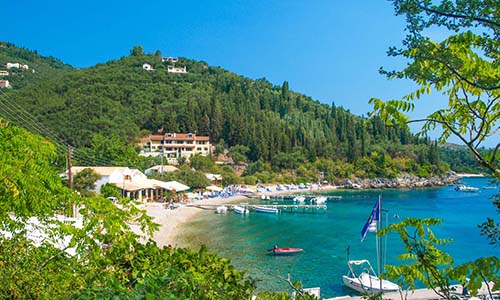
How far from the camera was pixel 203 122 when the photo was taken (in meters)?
65.6

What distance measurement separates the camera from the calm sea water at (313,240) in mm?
16953

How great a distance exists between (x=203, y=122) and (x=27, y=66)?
78392mm

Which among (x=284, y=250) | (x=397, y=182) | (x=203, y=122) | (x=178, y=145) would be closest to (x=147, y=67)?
(x=203, y=122)

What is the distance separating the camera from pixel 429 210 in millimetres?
38906

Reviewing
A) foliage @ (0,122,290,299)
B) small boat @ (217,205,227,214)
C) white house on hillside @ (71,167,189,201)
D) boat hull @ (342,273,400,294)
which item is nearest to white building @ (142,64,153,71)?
white house on hillside @ (71,167,189,201)

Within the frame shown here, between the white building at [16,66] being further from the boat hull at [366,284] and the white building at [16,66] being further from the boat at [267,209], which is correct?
the boat hull at [366,284]

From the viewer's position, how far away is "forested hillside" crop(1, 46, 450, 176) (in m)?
60.1

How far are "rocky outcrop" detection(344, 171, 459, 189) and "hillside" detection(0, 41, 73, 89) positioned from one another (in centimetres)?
7605

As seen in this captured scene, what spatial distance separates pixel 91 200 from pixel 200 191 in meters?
40.0

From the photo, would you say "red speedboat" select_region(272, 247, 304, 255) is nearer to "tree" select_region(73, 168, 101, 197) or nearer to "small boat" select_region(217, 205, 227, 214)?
"small boat" select_region(217, 205, 227, 214)

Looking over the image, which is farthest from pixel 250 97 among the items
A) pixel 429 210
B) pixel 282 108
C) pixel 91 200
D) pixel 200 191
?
pixel 91 200

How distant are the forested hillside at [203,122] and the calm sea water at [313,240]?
19.8 meters

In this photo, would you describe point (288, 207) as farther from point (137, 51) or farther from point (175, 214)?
point (137, 51)

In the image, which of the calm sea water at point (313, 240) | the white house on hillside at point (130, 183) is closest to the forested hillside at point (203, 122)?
the white house on hillside at point (130, 183)
